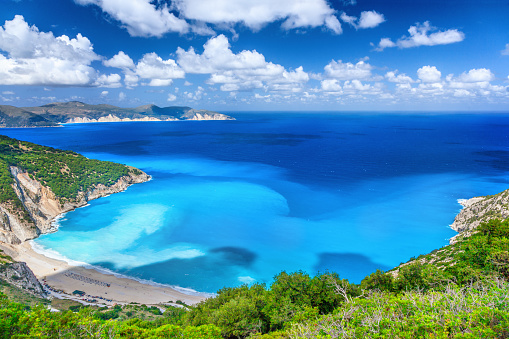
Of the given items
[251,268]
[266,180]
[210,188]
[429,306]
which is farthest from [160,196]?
[429,306]

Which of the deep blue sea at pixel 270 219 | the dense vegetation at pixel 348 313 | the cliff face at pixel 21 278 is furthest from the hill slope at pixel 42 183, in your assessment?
the dense vegetation at pixel 348 313

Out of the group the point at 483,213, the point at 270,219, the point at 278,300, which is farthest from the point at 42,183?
the point at 483,213

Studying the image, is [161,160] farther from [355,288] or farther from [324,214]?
[355,288]

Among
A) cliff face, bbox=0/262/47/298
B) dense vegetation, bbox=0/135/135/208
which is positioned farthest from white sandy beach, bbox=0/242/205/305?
dense vegetation, bbox=0/135/135/208

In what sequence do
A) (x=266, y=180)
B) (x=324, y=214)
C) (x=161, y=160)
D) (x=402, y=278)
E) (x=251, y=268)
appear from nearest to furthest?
(x=402, y=278) < (x=251, y=268) < (x=324, y=214) < (x=266, y=180) < (x=161, y=160)

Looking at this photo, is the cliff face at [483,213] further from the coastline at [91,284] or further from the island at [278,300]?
the coastline at [91,284]

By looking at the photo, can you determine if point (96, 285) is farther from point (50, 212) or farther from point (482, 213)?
point (482, 213)
